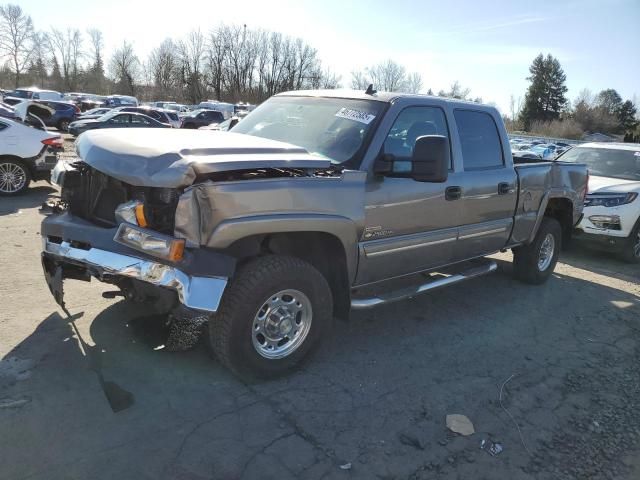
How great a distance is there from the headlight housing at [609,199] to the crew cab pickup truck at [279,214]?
4169 millimetres

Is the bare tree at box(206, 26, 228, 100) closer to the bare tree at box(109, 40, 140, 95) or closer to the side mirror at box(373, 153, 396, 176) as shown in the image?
the bare tree at box(109, 40, 140, 95)

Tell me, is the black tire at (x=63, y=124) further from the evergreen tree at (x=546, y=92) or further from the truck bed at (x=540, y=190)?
the evergreen tree at (x=546, y=92)

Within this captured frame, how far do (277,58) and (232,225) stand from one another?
79469mm

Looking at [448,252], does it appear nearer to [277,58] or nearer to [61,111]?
[61,111]

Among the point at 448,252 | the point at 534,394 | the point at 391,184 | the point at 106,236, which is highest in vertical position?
the point at 391,184

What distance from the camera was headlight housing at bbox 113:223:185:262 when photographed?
114 inches

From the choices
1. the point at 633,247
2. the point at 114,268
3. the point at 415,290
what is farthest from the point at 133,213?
the point at 633,247

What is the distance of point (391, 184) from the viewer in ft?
12.7

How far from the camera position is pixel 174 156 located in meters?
2.94

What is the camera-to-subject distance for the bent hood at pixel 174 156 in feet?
9.43

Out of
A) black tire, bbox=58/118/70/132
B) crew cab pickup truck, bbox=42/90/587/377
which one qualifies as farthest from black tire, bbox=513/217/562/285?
black tire, bbox=58/118/70/132

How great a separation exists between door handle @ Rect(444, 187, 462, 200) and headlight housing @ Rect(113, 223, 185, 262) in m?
2.40

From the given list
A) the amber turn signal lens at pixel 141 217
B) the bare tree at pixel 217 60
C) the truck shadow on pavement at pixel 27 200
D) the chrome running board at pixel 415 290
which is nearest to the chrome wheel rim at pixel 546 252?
the chrome running board at pixel 415 290

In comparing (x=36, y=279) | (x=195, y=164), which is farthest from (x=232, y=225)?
(x=36, y=279)
